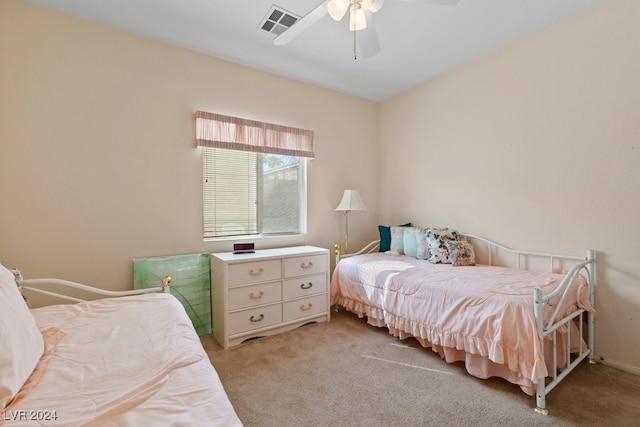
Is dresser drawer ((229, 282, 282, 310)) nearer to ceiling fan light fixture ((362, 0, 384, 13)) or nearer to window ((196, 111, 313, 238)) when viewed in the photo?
window ((196, 111, 313, 238))

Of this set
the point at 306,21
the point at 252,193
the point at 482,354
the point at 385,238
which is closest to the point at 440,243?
the point at 385,238

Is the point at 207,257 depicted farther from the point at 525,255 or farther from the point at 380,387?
the point at 525,255

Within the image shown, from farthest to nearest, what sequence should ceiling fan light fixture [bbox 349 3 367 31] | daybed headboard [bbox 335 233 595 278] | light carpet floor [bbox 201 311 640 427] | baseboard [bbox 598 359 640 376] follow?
daybed headboard [bbox 335 233 595 278] → baseboard [bbox 598 359 640 376] → ceiling fan light fixture [bbox 349 3 367 31] → light carpet floor [bbox 201 311 640 427]

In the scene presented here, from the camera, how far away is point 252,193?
9.86 ft

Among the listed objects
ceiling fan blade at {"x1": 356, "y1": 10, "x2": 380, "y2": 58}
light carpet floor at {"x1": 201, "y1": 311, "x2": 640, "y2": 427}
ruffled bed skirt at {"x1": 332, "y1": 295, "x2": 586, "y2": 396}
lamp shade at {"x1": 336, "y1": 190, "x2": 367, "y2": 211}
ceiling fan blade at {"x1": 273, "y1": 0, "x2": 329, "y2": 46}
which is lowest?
light carpet floor at {"x1": 201, "y1": 311, "x2": 640, "y2": 427}

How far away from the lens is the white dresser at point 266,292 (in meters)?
2.40

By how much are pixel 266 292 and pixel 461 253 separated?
1.88 meters

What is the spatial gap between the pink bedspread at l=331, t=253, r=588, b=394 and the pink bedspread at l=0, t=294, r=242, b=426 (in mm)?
1684

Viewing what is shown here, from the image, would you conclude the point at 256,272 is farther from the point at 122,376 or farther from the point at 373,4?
the point at 373,4

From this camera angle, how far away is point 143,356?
1100 millimetres

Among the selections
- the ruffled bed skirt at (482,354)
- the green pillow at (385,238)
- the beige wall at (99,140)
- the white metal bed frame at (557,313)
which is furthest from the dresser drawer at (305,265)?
the white metal bed frame at (557,313)

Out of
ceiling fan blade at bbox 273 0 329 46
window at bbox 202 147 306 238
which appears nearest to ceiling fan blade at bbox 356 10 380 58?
ceiling fan blade at bbox 273 0 329 46

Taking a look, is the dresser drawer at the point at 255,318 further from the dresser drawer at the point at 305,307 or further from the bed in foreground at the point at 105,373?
the bed in foreground at the point at 105,373

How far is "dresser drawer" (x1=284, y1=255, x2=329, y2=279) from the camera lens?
8.78ft
